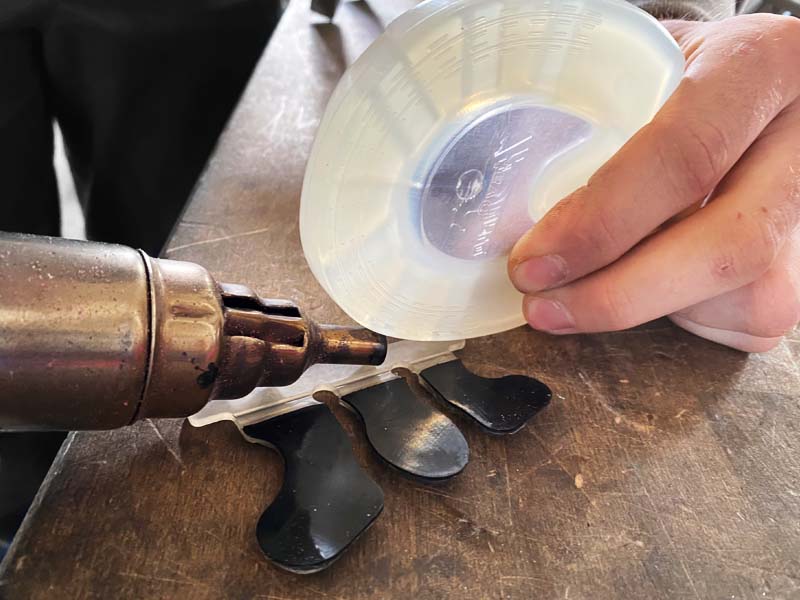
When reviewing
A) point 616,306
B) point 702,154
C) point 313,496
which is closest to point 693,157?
point 702,154

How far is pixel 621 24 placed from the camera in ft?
1.41

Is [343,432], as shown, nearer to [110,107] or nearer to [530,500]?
[530,500]

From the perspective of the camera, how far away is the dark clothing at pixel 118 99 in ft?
2.52

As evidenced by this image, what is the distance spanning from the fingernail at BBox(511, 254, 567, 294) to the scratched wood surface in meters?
0.10

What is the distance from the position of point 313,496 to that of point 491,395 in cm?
17

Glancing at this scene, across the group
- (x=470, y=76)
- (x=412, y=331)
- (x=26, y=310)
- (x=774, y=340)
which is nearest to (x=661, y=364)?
(x=774, y=340)

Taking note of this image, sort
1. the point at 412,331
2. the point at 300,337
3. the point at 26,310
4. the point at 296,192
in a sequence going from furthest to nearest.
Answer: the point at 296,192
the point at 412,331
the point at 300,337
the point at 26,310

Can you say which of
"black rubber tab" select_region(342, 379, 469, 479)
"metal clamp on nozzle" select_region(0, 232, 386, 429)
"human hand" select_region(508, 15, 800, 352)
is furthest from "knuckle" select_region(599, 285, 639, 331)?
"metal clamp on nozzle" select_region(0, 232, 386, 429)

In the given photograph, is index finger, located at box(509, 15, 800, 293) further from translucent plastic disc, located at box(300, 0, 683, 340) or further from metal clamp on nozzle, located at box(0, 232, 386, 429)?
metal clamp on nozzle, located at box(0, 232, 386, 429)

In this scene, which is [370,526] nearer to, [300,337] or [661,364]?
[300,337]

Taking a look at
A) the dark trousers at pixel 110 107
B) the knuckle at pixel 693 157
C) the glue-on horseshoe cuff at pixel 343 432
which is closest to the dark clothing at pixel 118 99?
the dark trousers at pixel 110 107

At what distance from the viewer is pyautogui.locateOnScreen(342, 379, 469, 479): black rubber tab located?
1.61 ft

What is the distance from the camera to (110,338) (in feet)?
1.16

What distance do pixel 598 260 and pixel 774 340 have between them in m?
0.24
